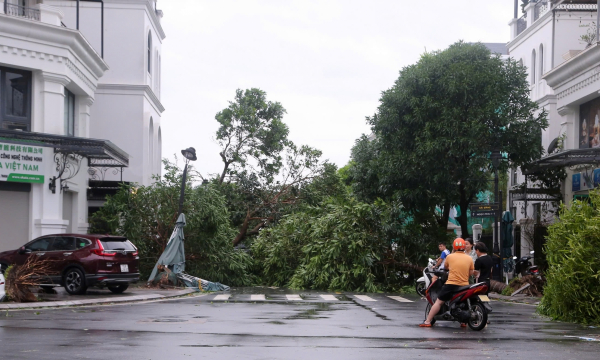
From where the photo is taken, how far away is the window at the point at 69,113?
30.3 metres

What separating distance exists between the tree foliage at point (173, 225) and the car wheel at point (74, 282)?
316 inches

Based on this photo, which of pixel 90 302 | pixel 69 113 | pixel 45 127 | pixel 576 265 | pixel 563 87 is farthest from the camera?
pixel 563 87

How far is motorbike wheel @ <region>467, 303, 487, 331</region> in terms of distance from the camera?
13420 mm

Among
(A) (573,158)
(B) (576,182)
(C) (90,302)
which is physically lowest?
(C) (90,302)

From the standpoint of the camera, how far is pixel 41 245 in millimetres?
22281

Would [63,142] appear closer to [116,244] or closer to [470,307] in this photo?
[116,244]

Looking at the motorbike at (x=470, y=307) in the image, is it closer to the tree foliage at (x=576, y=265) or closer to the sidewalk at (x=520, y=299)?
the tree foliage at (x=576, y=265)

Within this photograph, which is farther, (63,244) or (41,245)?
(41,245)

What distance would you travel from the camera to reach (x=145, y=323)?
46.2 ft

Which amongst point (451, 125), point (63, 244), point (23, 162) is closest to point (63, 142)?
point (23, 162)

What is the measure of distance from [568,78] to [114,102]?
2056 centimetres

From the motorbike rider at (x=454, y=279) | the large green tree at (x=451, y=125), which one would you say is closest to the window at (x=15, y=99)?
the large green tree at (x=451, y=125)

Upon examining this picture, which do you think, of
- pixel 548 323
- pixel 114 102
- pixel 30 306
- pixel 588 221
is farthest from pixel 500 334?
pixel 114 102

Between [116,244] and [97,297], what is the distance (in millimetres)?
1824
